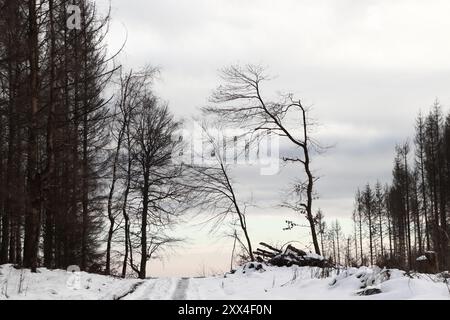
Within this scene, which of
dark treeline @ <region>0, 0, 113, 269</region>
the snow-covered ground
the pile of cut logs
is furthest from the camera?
the pile of cut logs

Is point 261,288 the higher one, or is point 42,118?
point 42,118

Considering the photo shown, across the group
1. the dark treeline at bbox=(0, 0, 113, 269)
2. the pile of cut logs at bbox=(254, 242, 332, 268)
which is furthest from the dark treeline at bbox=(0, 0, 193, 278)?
the pile of cut logs at bbox=(254, 242, 332, 268)

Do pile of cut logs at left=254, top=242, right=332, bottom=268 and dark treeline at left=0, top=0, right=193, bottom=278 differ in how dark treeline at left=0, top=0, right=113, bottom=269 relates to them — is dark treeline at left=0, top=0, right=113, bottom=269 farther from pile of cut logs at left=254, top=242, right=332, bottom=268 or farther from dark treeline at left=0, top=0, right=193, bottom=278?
pile of cut logs at left=254, top=242, right=332, bottom=268

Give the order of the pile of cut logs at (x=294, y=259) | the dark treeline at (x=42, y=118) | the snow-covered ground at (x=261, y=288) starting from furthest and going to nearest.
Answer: the pile of cut logs at (x=294, y=259) < the dark treeline at (x=42, y=118) < the snow-covered ground at (x=261, y=288)

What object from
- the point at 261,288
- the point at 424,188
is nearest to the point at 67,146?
the point at 261,288

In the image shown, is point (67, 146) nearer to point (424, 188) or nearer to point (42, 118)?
point (42, 118)

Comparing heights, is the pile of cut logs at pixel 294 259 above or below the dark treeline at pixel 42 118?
below

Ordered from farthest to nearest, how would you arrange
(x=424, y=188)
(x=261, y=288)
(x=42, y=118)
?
(x=424, y=188) < (x=42, y=118) < (x=261, y=288)

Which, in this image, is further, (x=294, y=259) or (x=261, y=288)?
(x=294, y=259)

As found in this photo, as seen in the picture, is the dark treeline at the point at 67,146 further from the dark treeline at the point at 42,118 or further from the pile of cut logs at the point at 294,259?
the pile of cut logs at the point at 294,259

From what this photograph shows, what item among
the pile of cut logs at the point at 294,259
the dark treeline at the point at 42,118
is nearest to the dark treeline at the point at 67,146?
the dark treeline at the point at 42,118

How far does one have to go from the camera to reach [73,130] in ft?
69.5

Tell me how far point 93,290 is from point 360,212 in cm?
5817

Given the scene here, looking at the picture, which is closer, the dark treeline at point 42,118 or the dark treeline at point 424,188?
the dark treeline at point 42,118
